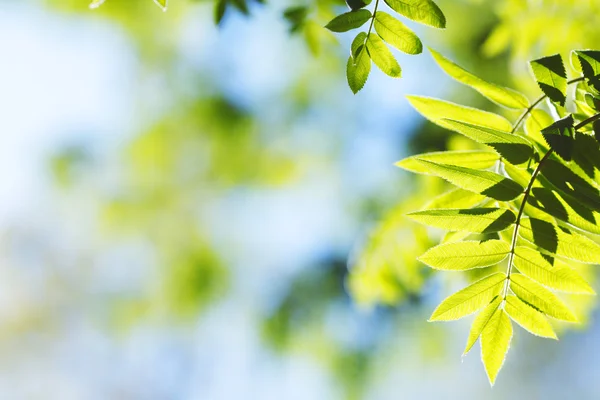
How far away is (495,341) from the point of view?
1.09 m

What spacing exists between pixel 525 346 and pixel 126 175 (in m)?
7.20

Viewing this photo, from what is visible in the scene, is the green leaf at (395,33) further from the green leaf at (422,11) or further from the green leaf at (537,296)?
the green leaf at (537,296)

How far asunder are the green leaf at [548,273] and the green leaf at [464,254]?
40 millimetres

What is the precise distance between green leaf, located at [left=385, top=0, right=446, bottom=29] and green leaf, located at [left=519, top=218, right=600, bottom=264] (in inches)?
17.6

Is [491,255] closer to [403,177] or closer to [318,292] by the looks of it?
[403,177]

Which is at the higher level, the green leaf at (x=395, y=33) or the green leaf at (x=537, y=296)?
the green leaf at (x=395, y=33)

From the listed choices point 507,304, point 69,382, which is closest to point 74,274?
point 69,382

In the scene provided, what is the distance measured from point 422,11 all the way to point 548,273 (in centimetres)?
58

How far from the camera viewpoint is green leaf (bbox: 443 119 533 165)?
0.99 m

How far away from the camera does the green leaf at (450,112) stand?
1.23m

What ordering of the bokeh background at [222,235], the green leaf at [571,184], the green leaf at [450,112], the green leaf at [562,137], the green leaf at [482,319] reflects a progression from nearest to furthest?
the green leaf at [562,137] → the green leaf at [571,184] → the green leaf at [482,319] → the green leaf at [450,112] → the bokeh background at [222,235]

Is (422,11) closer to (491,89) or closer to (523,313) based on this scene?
(491,89)

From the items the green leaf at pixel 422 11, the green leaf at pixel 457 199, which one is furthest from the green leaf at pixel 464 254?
the green leaf at pixel 422 11

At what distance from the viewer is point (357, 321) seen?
839 cm
